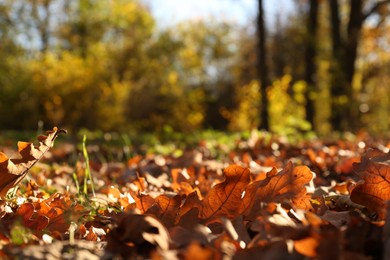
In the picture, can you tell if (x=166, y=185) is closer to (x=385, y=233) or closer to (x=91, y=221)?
(x=91, y=221)

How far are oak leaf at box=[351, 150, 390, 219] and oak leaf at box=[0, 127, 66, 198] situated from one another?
2.89 ft

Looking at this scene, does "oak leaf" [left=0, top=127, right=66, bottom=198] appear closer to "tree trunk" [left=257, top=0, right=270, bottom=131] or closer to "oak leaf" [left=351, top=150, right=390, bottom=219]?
"oak leaf" [left=351, top=150, right=390, bottom=219]

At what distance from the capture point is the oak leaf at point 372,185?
1418 millimetres

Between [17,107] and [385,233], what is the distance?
1916 cm

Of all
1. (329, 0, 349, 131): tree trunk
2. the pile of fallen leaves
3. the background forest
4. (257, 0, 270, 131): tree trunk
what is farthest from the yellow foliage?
the pile of fallen leaves

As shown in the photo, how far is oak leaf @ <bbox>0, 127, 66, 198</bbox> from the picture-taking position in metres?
1.49

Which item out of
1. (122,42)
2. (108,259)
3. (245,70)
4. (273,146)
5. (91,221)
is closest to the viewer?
(108,259)

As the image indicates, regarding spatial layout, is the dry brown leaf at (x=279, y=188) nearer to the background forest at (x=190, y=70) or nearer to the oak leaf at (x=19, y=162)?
the oak leaf at (x=19, y=162)

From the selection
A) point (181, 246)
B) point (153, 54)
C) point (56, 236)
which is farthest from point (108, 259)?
point (153, 54)

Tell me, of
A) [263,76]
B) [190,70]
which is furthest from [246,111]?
[190,70]

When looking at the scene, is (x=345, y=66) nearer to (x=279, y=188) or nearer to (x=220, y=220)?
(x=279, y=188)

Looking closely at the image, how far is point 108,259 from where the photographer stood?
3.63ft

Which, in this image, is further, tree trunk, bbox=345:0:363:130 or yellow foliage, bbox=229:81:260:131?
yellow foliage, bbox=229:81:260:131

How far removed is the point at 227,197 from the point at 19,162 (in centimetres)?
60
